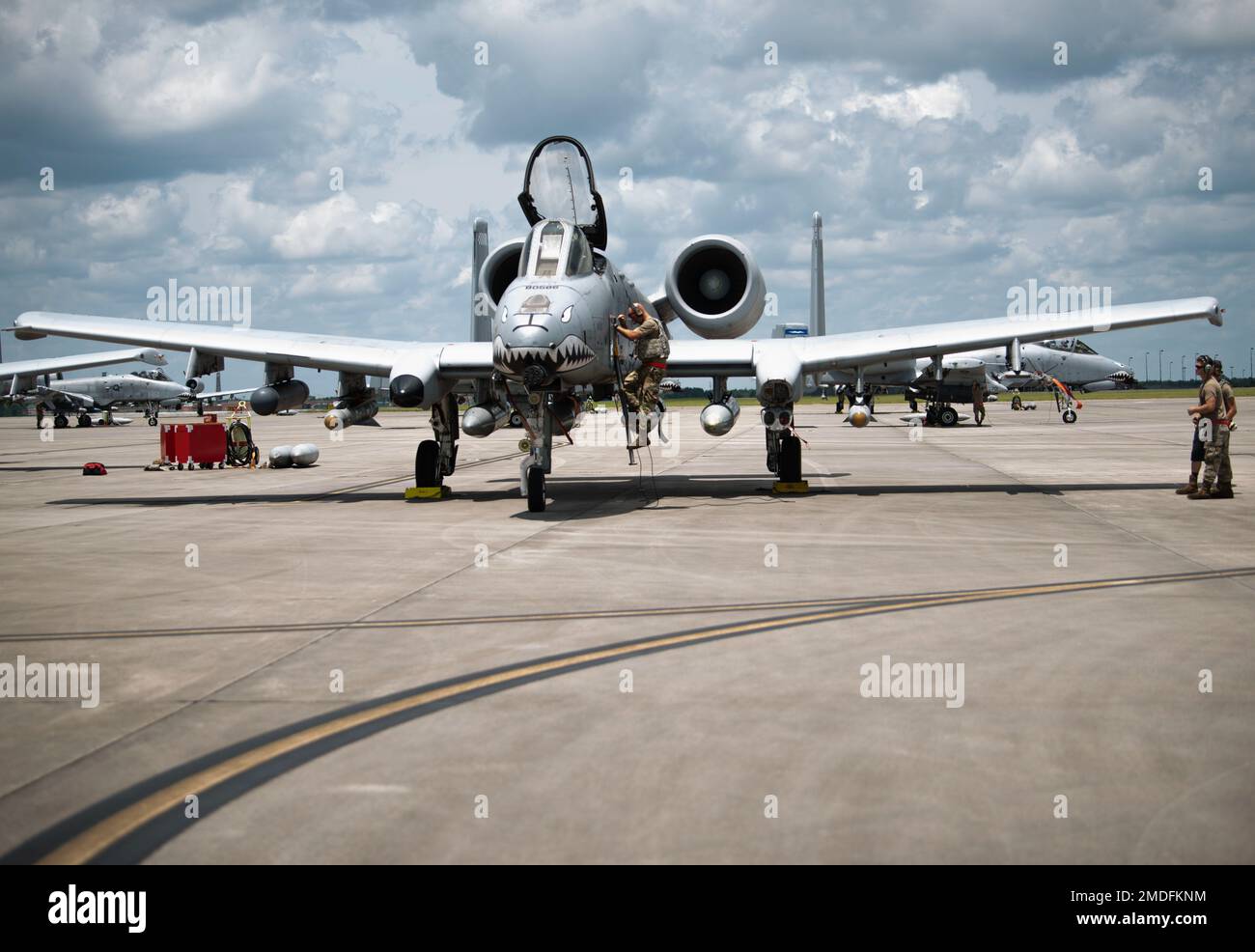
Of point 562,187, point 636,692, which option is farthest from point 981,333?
point 636,692

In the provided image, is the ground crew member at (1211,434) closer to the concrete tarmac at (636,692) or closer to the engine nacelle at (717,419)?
the concrete tarmac at (636,692)

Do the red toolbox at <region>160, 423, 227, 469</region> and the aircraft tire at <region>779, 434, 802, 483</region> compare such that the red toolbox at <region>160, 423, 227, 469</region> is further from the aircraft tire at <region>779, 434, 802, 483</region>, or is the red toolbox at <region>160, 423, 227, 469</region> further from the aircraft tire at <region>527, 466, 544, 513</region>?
the aircraft tire at <region>779, 434, 802, 483</region>

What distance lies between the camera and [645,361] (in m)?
16.4

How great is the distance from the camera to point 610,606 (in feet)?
28.8

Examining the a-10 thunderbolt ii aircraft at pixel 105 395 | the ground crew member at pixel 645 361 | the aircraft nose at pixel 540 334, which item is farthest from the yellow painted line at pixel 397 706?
the a-10 thunderbolt ii aircraft at pixel 105 395

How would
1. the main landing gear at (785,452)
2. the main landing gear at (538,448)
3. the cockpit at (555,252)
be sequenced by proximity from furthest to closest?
the main landing gear at (785,452)
the main landing gear at (538,448)
the cockpit at (555,252)

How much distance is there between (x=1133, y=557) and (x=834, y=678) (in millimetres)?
6118

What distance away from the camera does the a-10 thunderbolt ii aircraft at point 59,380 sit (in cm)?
3862

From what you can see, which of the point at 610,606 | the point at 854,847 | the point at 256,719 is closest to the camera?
the point at 854,847

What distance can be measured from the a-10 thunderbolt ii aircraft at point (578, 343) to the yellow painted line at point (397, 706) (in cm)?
698

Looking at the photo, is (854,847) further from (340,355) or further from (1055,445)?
(1055,445)

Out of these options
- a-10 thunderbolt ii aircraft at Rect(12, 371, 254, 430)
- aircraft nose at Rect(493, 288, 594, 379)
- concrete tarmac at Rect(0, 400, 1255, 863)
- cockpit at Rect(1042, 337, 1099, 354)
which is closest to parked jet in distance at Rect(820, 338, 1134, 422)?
cockpit at Rect(1042, 337, 1099, 354)

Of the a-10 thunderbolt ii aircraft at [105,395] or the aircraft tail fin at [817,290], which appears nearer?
the aircraft tail fin at [817,290]
